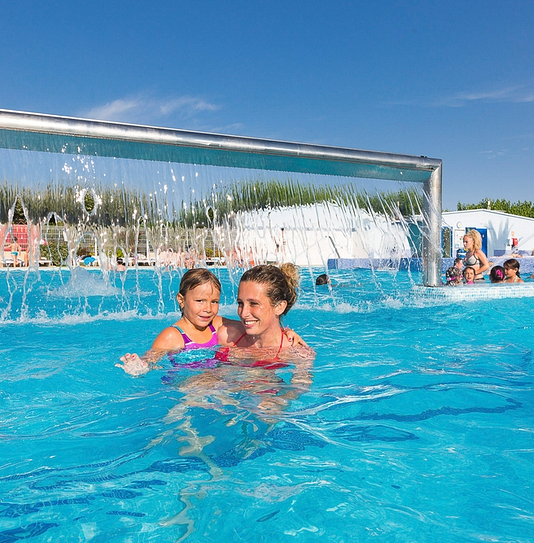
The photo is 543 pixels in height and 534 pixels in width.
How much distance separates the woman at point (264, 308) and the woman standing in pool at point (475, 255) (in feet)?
25.2

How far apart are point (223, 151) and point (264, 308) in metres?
4.03

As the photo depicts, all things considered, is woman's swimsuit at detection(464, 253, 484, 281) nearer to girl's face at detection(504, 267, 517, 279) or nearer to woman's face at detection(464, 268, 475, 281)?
woman's face at detection(464, 268, 475, 281)

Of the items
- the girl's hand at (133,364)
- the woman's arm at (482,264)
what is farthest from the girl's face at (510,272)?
the girl's hand at (133,364)

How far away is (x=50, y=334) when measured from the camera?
591 cm

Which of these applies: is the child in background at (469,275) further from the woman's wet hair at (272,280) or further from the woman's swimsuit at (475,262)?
the woman's wet hair at (272,280)

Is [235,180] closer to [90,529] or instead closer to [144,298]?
[144,298]

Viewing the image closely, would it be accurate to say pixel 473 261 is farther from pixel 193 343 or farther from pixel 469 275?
pixel 193 343

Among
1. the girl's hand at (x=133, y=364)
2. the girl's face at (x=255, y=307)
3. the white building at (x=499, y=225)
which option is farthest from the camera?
the white building at (x=499, y=225)

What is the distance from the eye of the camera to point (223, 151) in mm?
6684

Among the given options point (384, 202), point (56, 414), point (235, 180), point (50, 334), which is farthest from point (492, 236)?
point (56, 414)

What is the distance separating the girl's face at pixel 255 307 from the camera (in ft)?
10.2

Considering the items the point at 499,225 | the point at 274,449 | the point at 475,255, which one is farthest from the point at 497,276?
the point at 499,225

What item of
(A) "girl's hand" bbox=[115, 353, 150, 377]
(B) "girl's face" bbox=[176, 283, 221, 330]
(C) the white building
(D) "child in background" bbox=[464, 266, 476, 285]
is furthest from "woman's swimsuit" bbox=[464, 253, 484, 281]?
(C) the white building

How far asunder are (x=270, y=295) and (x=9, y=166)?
15.2 ft
